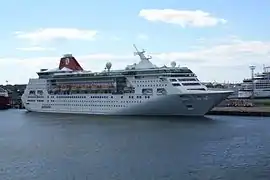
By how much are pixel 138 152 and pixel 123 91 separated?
28.5m

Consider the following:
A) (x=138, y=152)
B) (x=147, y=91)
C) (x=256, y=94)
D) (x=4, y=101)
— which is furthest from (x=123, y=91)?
(x=256, y=94)

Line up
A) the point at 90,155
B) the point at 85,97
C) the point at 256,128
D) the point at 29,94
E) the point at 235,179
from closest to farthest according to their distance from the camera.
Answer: the point at 235,179 < the point at 90,155 < the point at 256,128 < the point at 85,97 < the point at 29,94

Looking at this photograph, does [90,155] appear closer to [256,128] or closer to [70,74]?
[256,128]

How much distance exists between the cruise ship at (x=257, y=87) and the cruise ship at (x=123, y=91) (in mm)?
51196

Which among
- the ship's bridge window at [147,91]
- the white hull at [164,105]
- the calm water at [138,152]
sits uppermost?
the ship's bridge window at [147,91]

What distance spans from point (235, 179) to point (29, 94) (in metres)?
53.6

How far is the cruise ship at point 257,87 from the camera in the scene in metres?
107

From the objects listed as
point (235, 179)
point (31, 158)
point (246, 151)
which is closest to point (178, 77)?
point (246, 151)

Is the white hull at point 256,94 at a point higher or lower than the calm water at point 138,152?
higher

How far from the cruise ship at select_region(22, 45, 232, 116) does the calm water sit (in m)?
6.05

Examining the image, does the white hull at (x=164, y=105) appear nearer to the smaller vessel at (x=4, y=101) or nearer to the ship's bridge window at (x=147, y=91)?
the ship's bridge window at (x=147, y=91)

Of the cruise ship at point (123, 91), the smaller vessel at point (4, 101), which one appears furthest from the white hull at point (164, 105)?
the smaller vessel at point (4, 101)

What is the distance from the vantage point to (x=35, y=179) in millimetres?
20750

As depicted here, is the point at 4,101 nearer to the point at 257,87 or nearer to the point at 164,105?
the point at 164,105
